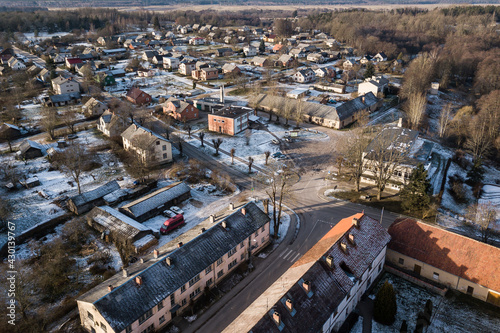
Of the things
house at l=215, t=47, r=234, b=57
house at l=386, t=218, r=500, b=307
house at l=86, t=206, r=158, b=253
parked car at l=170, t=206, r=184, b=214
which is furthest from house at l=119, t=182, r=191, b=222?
house at l=215, t=47, r=234, b=57

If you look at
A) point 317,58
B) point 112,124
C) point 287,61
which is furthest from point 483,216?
point 317,58

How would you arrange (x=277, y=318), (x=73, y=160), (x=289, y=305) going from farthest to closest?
(x=73, y=160), (x=289, y=305), (x=277, y=318)

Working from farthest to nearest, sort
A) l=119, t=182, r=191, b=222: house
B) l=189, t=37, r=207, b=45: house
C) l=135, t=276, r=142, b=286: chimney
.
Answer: l=189, t=37, r=207, b=45: house → l=119, t=182, r=191, b=222: house → l=135, t=276, r=142, b=286: chimney

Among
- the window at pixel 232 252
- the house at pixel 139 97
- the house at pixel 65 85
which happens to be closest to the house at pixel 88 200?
the window at pixel 232 252

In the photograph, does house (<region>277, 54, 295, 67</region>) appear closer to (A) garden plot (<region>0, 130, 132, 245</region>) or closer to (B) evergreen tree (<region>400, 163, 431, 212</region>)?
(A) garden plot (<region>0, 130, 132, 245</region>)

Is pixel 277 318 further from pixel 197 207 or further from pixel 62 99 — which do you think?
pixel 62 99

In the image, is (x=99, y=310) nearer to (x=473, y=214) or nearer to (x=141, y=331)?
(x=141, y=331)

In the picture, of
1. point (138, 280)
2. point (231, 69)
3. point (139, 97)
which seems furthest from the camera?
point (231, 69)
